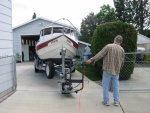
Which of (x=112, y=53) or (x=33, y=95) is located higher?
(x=112, y=53)

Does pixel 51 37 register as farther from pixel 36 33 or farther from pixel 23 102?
pixel 36 33

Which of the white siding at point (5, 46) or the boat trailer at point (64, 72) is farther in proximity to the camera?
the boat trailer at point (64, 72)

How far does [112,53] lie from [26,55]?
20598mm

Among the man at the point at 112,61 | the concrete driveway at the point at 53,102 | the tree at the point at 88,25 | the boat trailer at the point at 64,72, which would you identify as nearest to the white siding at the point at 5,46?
the concrete driveway at the point at 53,102

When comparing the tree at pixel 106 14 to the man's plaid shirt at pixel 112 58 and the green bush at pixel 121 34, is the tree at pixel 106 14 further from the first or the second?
the man's plaid shirt at pixel 112 58

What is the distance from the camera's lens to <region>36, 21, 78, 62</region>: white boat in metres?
10.5

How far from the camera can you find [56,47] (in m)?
10.6

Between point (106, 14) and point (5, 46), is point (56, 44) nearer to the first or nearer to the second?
point (5, 46)

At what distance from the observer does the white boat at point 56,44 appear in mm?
10508

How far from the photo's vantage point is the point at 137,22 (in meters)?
45.9

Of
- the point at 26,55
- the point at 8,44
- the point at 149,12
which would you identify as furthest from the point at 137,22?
the point at 8,44

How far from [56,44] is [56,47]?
14cm

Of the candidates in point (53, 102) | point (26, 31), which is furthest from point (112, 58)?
point (26, 31)

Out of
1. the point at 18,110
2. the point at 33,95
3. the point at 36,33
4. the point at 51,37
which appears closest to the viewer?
the point at 18,110
